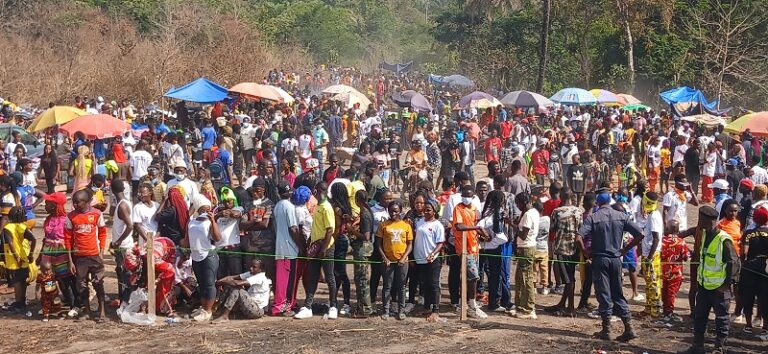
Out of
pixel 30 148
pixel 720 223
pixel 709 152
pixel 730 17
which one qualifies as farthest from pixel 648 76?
pixel 720 223

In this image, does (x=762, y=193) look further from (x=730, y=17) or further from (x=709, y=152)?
(x=730, y=17)

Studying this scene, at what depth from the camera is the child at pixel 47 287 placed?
1017cm

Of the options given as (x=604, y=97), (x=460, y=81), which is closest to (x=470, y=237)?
(x=604, y=97)

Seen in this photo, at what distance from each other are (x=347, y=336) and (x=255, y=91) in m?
13.8

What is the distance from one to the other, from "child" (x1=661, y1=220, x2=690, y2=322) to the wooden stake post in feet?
18.6

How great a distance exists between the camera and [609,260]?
9.63 metres

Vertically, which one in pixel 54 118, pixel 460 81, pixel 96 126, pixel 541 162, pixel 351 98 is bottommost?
pixel 541 162

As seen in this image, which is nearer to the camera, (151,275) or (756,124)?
(151,275)

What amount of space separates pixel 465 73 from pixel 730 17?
51.9 feet

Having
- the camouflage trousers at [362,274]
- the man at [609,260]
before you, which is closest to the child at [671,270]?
the man at [609,260]

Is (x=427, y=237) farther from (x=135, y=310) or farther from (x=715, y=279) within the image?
(x=135, y=310)

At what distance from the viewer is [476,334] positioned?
9.80 m

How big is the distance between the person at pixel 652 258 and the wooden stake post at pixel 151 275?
5.50 metres

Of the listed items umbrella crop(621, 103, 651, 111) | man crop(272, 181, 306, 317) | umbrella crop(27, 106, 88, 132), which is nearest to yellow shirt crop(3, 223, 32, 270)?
man crop(272, 181, 306, 317)
